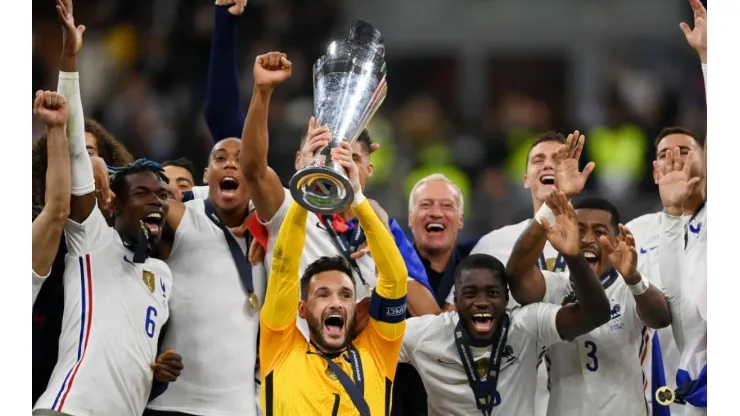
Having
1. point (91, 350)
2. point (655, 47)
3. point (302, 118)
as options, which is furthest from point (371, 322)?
point (655, 47)

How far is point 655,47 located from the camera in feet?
14.2

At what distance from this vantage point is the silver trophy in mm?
2971

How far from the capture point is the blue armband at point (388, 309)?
3247mm

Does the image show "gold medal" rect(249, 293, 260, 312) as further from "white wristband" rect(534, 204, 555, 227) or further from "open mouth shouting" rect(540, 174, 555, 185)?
"open mouth shouting" rect(540, 174, 555, 185)

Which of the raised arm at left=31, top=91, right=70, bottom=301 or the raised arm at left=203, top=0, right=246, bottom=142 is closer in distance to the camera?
the raised arm at left=31, top=91, right=70, bottom=301

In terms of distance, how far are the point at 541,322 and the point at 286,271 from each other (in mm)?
946

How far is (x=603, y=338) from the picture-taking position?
3.67 m

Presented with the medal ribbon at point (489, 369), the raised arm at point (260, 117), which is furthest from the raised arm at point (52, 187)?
the medal ribbon at point (489, 369)

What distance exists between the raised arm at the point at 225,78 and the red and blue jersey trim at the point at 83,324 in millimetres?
667

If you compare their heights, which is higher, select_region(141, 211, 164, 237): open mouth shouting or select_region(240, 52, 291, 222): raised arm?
select_region(240, 52, 291, 222): raised arm

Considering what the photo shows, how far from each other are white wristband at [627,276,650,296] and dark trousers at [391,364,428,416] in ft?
2.56

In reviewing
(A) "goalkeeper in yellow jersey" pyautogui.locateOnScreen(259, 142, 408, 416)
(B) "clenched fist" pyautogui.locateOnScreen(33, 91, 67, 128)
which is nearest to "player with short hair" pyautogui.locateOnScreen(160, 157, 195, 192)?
(B) "clenched fist" pyautogui.locateOnScreen(33, 91, 67, 128)

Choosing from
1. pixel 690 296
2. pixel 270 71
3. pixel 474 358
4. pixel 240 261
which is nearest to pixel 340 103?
pixel 270 71
